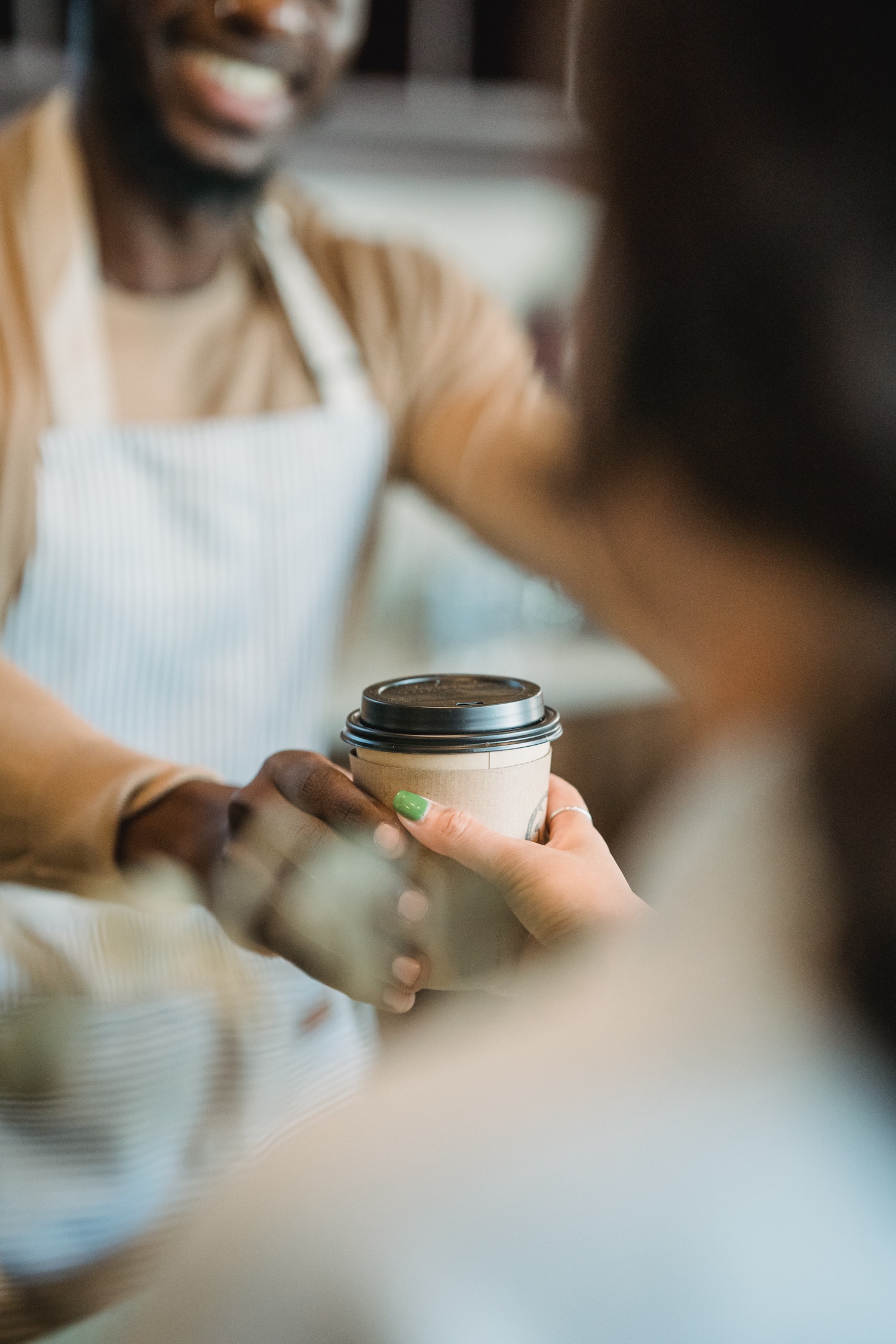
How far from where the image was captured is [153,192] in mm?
873

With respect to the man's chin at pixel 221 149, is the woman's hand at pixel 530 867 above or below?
below

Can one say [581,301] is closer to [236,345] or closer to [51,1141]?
[51,1141]

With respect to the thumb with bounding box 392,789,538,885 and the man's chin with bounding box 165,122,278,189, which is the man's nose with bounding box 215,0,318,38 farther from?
the thumb with bounding box 392,789,538,885

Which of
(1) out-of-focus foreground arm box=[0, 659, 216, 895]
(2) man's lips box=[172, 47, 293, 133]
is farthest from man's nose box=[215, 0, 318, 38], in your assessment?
(1) out-of-focus foreground arm box=[0, 659, 216, 895]

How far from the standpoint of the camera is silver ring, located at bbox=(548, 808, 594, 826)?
0.39 metres

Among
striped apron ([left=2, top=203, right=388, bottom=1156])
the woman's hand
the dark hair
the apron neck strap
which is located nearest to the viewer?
the dark hair

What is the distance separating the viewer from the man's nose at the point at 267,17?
804 mm

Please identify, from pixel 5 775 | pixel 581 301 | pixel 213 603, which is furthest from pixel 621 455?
pixel 213 603

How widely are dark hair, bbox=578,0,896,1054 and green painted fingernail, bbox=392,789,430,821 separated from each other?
135 millimetres

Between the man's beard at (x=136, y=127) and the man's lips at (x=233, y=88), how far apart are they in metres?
0.03

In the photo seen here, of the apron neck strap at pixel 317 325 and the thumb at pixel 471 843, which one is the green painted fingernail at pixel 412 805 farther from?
the apron neck strap at pixel 317 325

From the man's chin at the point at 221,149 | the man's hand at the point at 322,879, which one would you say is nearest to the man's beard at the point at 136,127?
the man's chin at the point at 221,149

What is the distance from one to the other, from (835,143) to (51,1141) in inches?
21.5

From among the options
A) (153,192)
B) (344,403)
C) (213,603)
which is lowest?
(213,603)
